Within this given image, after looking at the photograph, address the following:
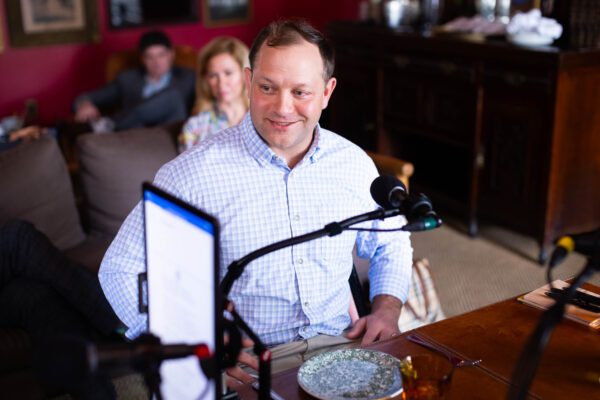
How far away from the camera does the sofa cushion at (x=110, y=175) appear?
2963mm

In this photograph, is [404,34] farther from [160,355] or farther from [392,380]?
[160,355]

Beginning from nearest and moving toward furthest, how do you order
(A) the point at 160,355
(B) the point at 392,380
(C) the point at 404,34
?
(A) the point at 160,355, (B) the point at 392,380, (C) the point at 404,34

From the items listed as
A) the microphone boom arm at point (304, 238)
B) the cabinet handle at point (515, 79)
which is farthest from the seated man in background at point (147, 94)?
the microphone boom arm at point (304, 238)

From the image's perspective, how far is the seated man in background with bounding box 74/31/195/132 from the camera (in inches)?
152

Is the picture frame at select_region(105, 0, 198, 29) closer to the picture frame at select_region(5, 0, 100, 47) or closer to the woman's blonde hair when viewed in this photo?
the picture frame at select_region(5, 0, 100, 47)

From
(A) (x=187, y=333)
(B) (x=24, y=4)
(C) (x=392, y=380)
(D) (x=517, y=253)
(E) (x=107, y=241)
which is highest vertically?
(B) (x=24, y=4)

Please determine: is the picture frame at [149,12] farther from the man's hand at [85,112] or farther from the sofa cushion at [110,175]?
the sofa cushion at [110,175]

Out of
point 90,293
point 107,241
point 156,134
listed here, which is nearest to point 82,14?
point 156,134

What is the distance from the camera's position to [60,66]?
16.3ft

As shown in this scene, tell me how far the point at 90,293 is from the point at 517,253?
228cm

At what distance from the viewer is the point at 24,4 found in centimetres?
465

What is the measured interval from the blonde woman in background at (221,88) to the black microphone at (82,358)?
235 cm

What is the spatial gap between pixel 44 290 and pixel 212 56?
54.3 inches

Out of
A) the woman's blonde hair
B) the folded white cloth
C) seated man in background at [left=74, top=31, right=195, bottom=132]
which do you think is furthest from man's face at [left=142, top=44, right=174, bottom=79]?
the folded white cloth
